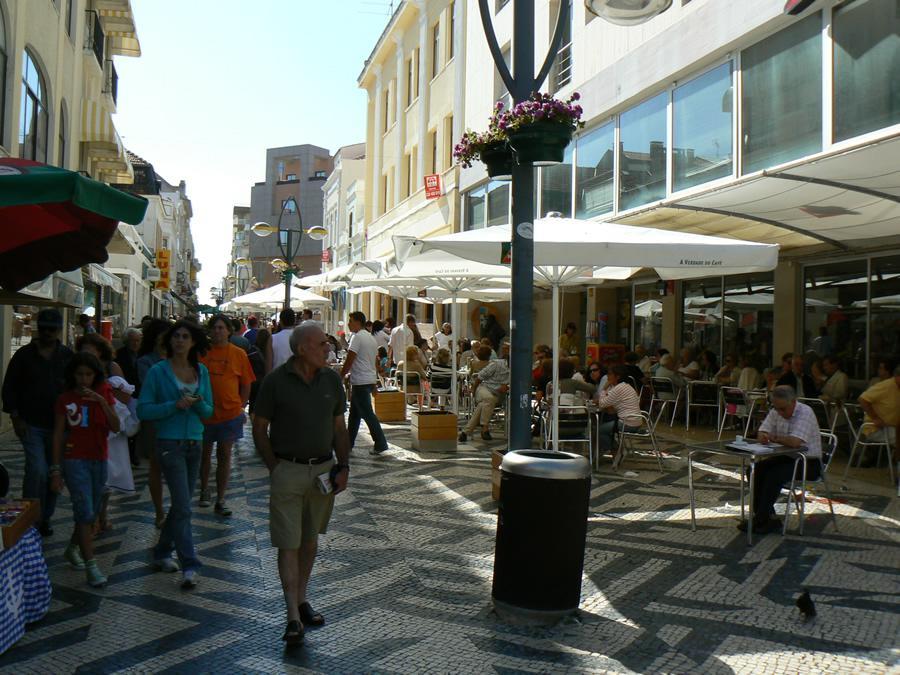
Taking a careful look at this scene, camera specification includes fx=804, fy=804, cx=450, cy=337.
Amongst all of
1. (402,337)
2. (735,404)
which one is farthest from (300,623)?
(402,337)

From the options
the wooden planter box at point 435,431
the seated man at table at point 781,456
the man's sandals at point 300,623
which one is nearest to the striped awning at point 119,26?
the wooden planter box at point 435,431

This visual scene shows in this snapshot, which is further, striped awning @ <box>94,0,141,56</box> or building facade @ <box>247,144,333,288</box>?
building facade @ <box>247,144,333,288</box>

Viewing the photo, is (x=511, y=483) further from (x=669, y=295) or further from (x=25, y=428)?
(x=669, y=295)

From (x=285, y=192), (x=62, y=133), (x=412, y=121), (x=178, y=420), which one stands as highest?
(x=285, y=192)

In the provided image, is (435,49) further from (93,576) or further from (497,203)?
(93,576)

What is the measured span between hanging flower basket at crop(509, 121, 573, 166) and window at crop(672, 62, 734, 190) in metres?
5.85

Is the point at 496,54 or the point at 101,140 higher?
the point at 101,140

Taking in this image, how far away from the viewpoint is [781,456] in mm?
6809

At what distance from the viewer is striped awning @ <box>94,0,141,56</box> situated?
21.0 m

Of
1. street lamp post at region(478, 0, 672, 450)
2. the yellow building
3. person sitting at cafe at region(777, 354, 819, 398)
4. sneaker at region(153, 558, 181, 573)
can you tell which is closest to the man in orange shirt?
sneaker at region(153, 558, 181, 573)

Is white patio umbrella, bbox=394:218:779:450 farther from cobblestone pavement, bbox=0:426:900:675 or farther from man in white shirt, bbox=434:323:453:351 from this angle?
man in white shirt, bbox=434:323:453:351

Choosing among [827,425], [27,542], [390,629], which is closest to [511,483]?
[390,629]

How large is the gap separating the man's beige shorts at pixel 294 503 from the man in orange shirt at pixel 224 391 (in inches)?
112

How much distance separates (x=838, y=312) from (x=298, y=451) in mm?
10028
